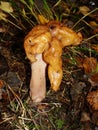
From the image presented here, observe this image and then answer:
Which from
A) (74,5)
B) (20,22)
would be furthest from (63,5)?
(20,22)

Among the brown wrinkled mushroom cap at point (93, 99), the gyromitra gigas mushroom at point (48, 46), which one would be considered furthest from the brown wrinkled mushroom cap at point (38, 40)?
the brown wrinkled mushroom cap at point (93, 99)

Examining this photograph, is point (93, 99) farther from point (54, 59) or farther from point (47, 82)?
point (54, 59)

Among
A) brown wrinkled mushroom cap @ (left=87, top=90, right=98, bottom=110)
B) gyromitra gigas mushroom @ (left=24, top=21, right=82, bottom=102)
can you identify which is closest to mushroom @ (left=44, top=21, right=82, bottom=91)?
gyromitra gigas mushroom @ (left=24, top=21, right=82, bottom=102)

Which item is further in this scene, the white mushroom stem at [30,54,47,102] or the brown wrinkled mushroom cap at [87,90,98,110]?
the brown wrinkled mushroom cap at [87,90,98,110]

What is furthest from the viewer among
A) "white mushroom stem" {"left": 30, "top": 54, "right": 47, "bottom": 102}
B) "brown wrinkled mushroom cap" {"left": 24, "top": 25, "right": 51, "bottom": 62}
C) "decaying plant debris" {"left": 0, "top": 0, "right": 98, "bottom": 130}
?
"decaying plant debris" {"left": 0, "top": 0, "right": 98, "bottom": 130}

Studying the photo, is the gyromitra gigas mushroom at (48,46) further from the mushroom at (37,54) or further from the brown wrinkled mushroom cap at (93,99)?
the brown wrinkled mushroom cap at (93,99)

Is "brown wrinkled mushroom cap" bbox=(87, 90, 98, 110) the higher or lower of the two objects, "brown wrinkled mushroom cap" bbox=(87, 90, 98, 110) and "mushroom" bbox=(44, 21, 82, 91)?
the lower

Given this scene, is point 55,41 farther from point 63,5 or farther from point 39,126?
point 63,5

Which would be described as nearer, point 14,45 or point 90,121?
point 90,121

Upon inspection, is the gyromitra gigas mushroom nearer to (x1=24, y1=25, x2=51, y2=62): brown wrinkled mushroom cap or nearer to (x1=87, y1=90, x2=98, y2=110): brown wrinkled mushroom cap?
(x1=24, y1=25, x2=51, y2=62): brown wrinkled mushroom cap
